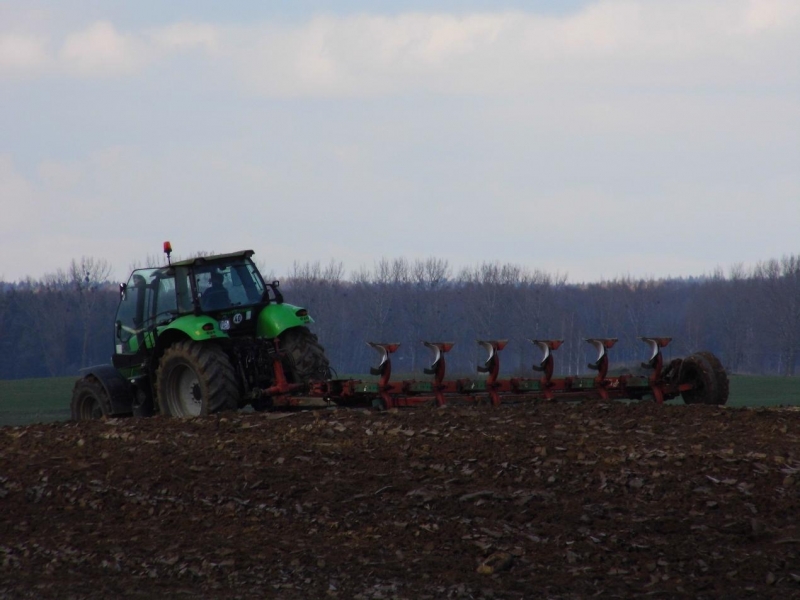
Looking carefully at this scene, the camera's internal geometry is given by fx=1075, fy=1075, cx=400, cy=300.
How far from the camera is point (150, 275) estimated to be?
14.8 m

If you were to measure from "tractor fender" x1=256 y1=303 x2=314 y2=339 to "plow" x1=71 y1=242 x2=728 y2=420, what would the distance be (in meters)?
0.02

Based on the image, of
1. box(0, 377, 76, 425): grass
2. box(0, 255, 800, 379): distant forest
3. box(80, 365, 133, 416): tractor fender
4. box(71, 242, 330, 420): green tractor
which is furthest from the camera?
box(0, 255, 800, 379): distant forest

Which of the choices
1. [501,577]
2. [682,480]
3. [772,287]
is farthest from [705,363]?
[772,287]

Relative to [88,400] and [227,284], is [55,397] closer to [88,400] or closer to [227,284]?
[88,400]

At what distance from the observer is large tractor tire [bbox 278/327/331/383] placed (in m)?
13.9

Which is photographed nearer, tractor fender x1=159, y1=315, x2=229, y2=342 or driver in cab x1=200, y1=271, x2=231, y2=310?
tractor fender x1=159, y1=315, x2=229, y2=342

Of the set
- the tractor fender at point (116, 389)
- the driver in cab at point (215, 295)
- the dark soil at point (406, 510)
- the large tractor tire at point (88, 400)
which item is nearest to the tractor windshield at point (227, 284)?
the driver in cab at point (215, 295)

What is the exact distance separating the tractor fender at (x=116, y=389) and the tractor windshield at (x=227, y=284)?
68.7 inches

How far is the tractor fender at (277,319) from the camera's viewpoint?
14016 millimetres

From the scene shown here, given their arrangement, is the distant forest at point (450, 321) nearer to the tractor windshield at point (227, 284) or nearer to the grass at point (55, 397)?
the grass at point (55, 397)

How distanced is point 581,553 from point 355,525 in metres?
1.73

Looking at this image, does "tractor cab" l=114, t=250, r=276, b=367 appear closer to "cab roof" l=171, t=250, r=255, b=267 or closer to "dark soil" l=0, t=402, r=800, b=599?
"cab roof" l=171, t=250, r=255, b=267

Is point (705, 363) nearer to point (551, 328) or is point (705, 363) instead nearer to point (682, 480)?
point (682, 480)

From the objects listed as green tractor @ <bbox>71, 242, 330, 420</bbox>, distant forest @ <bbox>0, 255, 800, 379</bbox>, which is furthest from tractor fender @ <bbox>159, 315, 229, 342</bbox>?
distant forest @ <bbox>0, 255, 800, 379</bbox>
